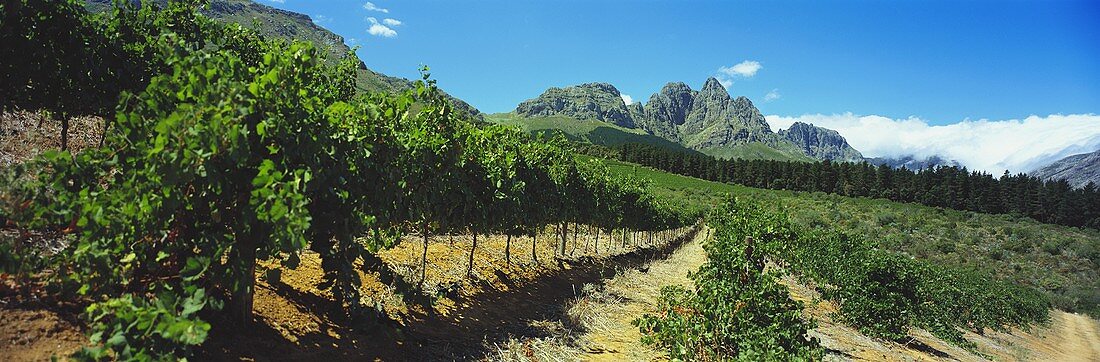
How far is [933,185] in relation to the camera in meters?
108

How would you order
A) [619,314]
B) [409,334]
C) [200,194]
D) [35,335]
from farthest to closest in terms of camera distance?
1. [619,314]
2. [409,334]
3. [200,194]
4. [35,335]

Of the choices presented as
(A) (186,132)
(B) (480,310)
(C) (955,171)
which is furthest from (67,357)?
(C) (955,171)

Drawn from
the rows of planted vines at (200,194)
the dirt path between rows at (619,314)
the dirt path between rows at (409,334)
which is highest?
the rows of planted vines at (200,194)

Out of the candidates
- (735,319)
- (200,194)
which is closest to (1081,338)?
(735,319)

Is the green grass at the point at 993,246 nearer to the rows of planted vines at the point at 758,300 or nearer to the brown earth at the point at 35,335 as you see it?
the rows of planted vines at the point at 758,300

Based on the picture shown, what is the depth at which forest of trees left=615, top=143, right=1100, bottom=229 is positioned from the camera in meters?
93.2

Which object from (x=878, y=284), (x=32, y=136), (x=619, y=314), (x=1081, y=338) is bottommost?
(x=1081, y=338)

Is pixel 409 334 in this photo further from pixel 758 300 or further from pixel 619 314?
pixel 619 314

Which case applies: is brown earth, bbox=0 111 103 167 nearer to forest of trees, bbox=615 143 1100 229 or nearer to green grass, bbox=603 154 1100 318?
green grass, bbox=603 154 1100 318

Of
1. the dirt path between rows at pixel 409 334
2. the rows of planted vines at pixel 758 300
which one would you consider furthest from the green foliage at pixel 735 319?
the dirt path between rows at pixel 409 334

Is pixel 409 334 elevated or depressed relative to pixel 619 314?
elevated

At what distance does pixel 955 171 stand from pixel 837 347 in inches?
5226

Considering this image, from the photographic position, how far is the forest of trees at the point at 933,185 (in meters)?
93.2

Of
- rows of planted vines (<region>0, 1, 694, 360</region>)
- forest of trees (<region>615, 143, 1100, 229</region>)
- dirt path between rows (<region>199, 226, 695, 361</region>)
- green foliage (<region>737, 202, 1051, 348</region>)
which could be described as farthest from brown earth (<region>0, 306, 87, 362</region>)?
forest of trees (<region>615, 143, 1100, 229</region>)
